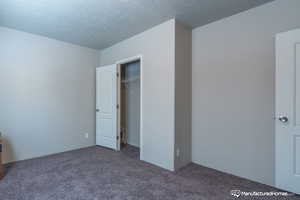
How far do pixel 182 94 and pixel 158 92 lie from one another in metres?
0.44

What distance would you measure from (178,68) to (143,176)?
6.19ft

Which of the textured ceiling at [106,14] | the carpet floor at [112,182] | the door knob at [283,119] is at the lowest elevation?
the carpet floor at [112,182]

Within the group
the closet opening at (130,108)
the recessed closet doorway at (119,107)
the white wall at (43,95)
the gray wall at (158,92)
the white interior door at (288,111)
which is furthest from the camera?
the closet opening at (130,108)

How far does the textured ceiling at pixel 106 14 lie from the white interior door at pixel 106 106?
1.05m

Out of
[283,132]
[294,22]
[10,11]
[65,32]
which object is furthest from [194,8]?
[10,11]

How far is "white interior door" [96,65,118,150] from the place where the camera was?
12.2ft

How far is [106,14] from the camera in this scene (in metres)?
2.46

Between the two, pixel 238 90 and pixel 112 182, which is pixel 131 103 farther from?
pixel 238 90

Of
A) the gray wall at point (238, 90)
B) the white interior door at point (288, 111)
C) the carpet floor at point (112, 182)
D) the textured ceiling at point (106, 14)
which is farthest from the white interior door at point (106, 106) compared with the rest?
the white interior door at point (288, 111)

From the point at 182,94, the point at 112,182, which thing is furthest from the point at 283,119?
the point at 112,182

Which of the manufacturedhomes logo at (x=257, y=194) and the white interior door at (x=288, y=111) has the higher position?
the white interior door at (x=288, y=111)

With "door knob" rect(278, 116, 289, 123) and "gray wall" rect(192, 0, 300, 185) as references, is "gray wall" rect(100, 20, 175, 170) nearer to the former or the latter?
"gray wall" rect(192, 0, 300, 185)

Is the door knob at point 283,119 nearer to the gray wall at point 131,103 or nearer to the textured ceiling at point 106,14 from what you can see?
the textured ceiling at point 106,14

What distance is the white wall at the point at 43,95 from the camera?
115 inches
